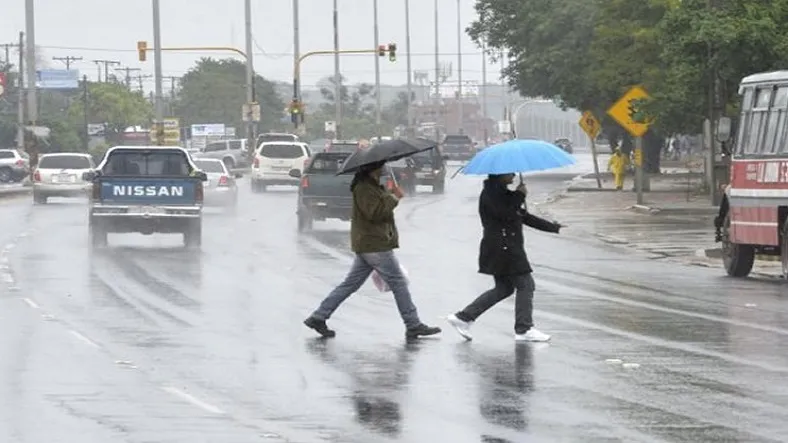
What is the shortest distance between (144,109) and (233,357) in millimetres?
154693

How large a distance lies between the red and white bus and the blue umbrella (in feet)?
28.6

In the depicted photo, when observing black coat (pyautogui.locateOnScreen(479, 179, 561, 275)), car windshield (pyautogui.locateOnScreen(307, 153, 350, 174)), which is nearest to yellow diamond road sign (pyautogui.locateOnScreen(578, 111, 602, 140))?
car windshield (pyautogui.locateOnScreen(307, 153, 350, 174))

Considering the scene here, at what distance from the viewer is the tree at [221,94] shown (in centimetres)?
16538

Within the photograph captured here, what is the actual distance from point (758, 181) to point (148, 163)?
13810mm

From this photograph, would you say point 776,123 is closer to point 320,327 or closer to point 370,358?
point 320,327

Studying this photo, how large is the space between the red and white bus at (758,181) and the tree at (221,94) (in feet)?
445

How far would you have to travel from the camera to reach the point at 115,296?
80.2 ft

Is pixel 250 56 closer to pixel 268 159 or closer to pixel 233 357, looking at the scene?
pixel 268 159

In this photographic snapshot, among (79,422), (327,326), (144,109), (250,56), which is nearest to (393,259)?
(327,326)

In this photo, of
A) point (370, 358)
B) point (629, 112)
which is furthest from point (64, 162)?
point (370, 358)

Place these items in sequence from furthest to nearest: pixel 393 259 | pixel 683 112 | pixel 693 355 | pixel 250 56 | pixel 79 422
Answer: pixel 250 56 < pixel 683 112 < pixel 393 259 < pixel 693 355 < pixel 79 422

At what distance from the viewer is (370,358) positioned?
17.3m

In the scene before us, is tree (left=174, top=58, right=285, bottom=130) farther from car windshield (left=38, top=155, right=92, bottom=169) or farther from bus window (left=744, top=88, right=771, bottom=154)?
bus window (left=744, top=88, right=771, bottom=154)

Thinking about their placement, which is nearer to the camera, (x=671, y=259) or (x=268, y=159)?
(x=671, y=259)
